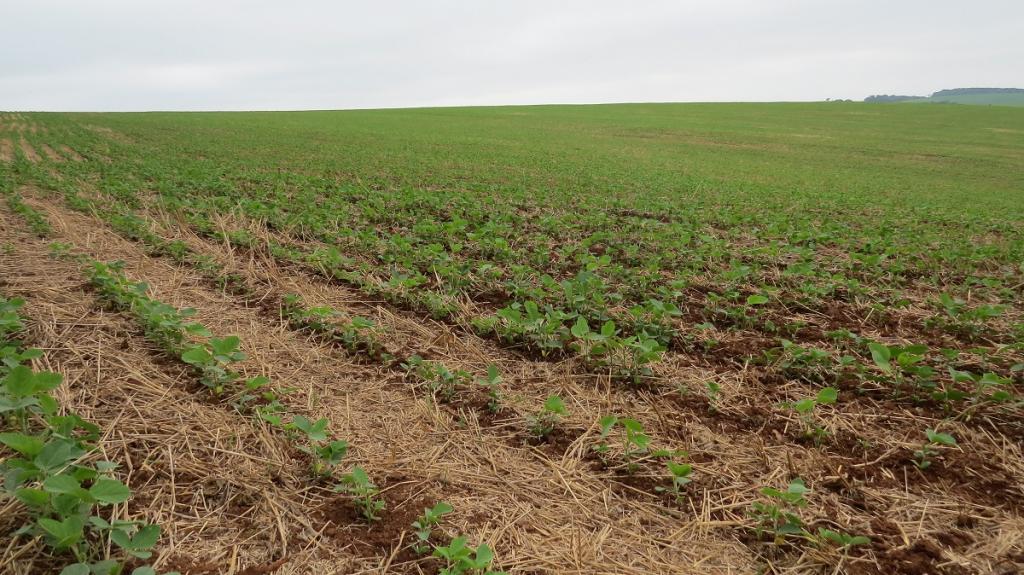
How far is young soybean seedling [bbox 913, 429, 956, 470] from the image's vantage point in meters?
2.37

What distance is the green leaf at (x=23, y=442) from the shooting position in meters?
1.65

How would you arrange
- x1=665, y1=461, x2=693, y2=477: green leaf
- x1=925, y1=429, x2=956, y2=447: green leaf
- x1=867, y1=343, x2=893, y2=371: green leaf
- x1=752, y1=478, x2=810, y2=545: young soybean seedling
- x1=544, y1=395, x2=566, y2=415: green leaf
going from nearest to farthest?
1. x1=752, y1=478, x2=810, y2=545: young soybean seedling
2. x1=665, y1=461, x2=693, y2=477: green leaf
3. x1=925, y1=429, x2=956, y2=447: green leaf
4. x1=544, y1=395, x2=566, y2=415: green leaf
5. x1=867, y1=343, x2=893, y2=371: green leaf

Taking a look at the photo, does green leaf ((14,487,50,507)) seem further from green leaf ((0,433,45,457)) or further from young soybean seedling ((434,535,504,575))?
young soybean seedling ((434,535,504,575))

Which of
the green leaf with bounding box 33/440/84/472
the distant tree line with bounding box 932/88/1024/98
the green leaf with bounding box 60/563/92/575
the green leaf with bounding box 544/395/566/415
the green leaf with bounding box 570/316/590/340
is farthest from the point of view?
the distant tree line with bounding box 932/88/1024/98

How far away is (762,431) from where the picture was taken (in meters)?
2.67

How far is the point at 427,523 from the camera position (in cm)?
190

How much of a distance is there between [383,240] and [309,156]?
11454 millimetres

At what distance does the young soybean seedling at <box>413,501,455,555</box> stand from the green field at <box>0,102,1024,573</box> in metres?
0.04

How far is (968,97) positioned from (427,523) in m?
178

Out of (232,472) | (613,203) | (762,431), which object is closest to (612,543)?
(762,431)

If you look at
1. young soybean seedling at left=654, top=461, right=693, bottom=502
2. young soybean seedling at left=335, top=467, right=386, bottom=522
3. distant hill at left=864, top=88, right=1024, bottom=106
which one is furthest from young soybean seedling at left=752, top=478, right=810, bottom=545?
distant hill at left=864, top=88, right=1024, bottom=106

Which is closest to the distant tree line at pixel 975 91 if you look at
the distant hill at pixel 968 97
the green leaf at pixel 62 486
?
the distant hill at pixel 968 97

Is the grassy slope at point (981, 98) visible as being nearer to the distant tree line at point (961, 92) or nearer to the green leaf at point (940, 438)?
the distant tree line at point (961, 92)

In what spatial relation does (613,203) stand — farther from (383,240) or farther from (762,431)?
(762,431)
